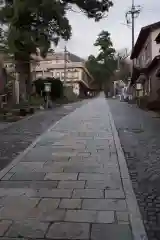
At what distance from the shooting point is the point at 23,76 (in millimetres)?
28719

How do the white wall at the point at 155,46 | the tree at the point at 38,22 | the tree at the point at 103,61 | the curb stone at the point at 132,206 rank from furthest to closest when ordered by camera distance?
the tree at the point at 103,61 → the white wall at the point at 155,46 → the tree at the point at 38,22 → the curb stone at the point at 132,206

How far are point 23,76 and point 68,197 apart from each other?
24471mm

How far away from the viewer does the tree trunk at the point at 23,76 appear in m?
27.7

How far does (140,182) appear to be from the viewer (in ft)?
19.8

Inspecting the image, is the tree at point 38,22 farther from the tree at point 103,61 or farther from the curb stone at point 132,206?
the tree at point 103,61

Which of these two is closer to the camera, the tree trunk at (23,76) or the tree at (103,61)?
the tree trunk at (23,76)

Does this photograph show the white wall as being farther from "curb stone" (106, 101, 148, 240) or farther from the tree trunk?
"curb stone" (106, 101, 148, 240)

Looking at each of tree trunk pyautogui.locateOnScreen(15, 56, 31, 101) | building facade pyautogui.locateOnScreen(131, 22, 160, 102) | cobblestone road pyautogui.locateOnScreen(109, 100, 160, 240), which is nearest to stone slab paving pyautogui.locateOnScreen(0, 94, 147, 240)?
cobblestone road pyautogui.locateOnScreen(109, 100, 160, 240)

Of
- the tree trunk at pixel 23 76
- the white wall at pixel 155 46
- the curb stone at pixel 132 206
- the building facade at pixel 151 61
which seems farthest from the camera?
the tree trunk at pixel 23 76

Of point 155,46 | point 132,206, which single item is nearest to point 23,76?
point 155,46

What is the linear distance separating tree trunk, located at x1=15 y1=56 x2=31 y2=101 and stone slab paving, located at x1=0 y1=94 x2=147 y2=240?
19.3 meters

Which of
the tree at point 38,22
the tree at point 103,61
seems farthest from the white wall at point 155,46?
the tree at point 103,61

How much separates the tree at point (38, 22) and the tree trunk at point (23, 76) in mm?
1651

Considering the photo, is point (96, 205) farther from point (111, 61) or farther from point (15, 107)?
point (111, 61)
